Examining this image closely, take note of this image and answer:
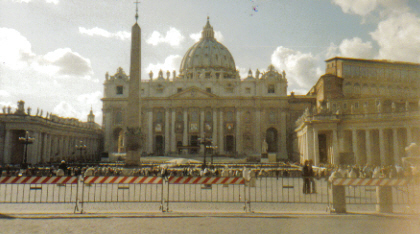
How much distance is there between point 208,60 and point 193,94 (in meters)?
23.7

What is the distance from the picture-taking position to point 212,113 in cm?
6600

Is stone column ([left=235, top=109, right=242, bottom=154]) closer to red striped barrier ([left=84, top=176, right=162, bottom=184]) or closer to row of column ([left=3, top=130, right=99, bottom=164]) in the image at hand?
row of column ([left=3, top=130, right=99, bottom=164])

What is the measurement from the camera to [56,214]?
9.96 meters

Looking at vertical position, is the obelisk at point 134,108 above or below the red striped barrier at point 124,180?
above

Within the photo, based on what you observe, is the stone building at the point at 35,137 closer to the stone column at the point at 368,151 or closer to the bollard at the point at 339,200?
the stone column at the point at 368,151

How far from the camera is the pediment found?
65562mm

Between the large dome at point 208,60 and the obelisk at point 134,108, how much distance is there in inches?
2323

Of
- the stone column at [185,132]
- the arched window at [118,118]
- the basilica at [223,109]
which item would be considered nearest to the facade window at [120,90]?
the basilica at [223,109]

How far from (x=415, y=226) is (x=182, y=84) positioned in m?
61.5

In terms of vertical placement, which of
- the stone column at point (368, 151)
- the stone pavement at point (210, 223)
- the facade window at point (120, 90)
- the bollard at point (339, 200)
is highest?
the facade window at point (120, 90)

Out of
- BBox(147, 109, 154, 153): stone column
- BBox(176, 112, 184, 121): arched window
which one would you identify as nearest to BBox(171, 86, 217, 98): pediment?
BBox(176, 112, 184, 121): arched window

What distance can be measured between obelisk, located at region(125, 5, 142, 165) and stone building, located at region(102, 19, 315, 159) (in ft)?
133

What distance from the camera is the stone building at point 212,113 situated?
6538 cm

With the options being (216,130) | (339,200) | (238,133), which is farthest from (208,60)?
(339,200)
